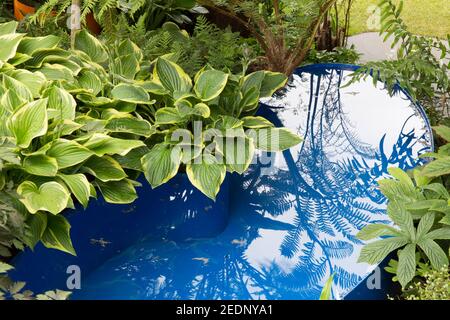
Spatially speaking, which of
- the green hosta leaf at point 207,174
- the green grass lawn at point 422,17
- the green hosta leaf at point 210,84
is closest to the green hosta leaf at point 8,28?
the green hosta leaf at point 210,84

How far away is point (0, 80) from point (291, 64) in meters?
1.57

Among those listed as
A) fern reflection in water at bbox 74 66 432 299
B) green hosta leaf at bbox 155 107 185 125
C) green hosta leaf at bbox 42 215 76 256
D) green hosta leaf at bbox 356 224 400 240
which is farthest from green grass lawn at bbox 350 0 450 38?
green hosta leaf at bbox 42 215 76 256

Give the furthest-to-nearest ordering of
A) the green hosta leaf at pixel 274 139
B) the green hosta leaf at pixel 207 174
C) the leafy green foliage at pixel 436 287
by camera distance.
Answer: the green hosta leaf at pixel 274 139, the green hosta leaf at pixel 207 174, the leafy green foliage at pixel 436 287

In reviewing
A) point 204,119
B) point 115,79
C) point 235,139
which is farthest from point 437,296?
point 115,79

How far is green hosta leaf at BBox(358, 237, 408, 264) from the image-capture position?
7.25ft

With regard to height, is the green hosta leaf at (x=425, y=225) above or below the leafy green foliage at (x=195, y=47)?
below

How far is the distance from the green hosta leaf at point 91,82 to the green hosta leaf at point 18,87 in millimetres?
334

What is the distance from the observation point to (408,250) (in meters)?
2.21

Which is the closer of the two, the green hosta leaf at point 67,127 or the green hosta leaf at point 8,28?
the green hosta leaf at point 67,127

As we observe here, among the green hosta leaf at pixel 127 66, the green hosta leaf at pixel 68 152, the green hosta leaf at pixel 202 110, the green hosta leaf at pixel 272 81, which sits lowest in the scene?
the green hosta leaf at pixel 68 152

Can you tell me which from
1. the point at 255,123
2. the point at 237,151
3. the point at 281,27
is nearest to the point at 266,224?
the point at 237,151

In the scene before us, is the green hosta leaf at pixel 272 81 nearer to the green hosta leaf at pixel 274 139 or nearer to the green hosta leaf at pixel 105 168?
the green hosta leaf at pixel 274 139

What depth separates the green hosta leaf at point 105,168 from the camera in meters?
2.36

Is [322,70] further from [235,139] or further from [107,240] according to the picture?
[107,240]
